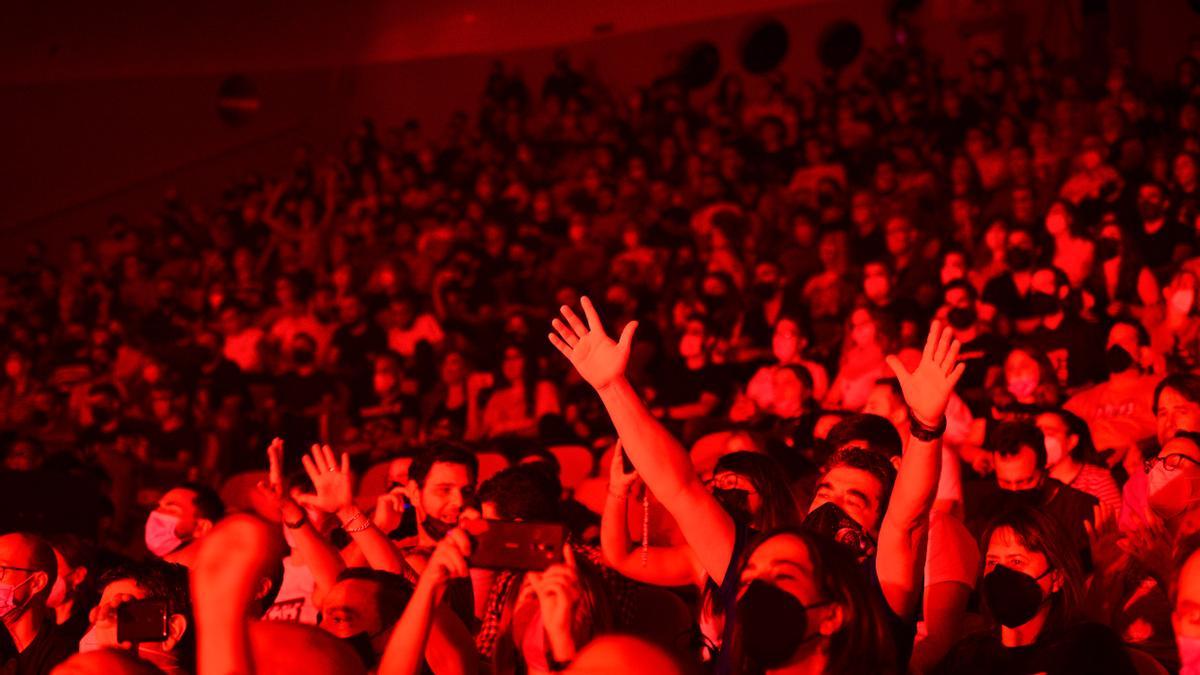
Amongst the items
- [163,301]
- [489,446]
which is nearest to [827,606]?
[489,446]

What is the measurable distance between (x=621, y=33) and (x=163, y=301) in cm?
604

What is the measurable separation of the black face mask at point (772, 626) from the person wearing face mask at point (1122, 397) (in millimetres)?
3171

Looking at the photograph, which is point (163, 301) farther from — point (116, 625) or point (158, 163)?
point (116, 625)

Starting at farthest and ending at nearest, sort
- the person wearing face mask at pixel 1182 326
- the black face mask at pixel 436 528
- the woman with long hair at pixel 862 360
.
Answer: the woman with long hair at pixel 862 360 < the person wearing face mask at pixel 1182 326 < the black face mask at pixel 436 528

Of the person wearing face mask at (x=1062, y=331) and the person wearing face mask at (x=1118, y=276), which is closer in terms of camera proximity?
the person wearing face mask at (x=1062, y=331)

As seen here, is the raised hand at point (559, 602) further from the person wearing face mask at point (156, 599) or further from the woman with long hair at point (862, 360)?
the woman with long hair at point (862, 360)

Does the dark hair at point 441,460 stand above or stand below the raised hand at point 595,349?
below

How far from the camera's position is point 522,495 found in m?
3.61

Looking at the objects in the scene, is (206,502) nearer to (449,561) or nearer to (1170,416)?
(449,561)

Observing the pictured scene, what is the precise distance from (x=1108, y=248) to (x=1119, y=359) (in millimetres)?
1235

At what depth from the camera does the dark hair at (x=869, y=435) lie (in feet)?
12.7

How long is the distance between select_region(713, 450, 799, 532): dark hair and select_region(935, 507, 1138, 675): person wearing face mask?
446 millimetres

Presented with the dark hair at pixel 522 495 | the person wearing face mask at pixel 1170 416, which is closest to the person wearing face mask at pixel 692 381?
the person wearing face mask at pixel 1170 416

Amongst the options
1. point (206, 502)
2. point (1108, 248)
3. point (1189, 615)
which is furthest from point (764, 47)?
point (1189, 615)
